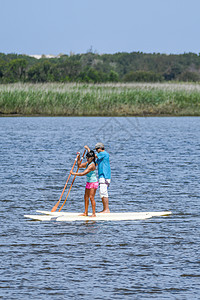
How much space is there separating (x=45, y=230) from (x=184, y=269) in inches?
137

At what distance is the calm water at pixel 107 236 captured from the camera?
8898 mm

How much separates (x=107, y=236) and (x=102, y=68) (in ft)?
384

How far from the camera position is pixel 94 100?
1924 inches

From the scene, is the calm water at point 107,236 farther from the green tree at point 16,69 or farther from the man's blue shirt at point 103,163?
the green tree at point 16,69

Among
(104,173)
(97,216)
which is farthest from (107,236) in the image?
(104,173)

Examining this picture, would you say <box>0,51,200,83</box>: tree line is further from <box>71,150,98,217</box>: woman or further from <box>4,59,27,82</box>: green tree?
<box>71,150,98,217</box>: woman

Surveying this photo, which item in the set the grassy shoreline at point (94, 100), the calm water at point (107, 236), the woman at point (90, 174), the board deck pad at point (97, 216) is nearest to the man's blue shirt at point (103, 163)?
the woman at point (90, 174)

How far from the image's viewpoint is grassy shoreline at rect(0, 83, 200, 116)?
47.5 metres

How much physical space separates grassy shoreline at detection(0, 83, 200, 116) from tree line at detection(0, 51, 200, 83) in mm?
13709

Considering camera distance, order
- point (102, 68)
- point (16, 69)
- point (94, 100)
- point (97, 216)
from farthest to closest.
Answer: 1. point (102, 68)
2. point (16, 69)
3. point (94, 100)
4. point (97, 216)

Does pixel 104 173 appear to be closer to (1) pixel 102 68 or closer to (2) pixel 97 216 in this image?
(2) pixel 97 216

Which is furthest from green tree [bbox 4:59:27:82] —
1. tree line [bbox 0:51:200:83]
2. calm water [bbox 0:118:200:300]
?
calm water [bbox 0:118:200:300]

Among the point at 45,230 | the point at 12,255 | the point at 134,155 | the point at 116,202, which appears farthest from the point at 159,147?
the point at 12,255

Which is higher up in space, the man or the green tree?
the green tree
